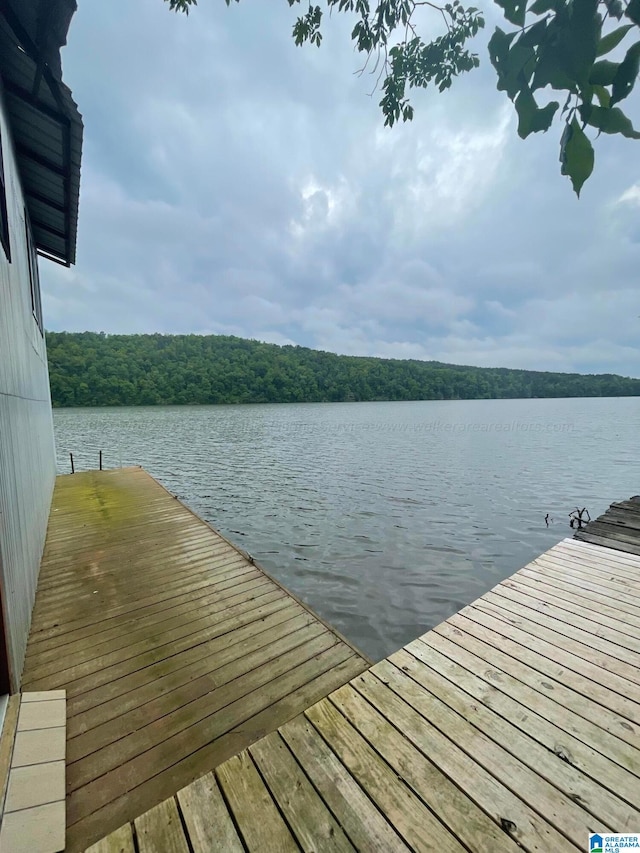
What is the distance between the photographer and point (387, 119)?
7.67 feet

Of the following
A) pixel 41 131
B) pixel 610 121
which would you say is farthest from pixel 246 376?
pixel 610 121

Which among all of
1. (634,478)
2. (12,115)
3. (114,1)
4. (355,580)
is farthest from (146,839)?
(634,478)

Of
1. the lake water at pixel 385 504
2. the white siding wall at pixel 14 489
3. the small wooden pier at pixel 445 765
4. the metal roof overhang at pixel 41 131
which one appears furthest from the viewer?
the lake water at pixel 385 504


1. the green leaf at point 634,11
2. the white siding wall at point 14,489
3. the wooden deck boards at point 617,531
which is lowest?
the wooden deck boards at point 617,531

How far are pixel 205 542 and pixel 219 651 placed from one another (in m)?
2.55

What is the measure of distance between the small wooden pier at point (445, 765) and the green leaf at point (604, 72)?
233 cm

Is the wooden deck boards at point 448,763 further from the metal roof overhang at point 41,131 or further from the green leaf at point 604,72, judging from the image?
the metal roof overhang at point 41,131

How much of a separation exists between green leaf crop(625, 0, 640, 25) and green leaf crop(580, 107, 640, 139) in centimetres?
12

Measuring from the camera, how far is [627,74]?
2.24 feet

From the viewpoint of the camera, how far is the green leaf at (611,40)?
701 millimetres

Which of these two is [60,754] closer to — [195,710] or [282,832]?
[195,710]

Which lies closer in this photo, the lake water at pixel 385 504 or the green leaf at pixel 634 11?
the green leaf at pixel 634 11

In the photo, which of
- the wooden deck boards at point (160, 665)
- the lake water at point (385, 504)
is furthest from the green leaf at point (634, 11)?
the lake water at point (385, 504)

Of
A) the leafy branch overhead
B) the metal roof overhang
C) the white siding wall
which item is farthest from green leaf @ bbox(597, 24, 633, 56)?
the metal roof overhang
